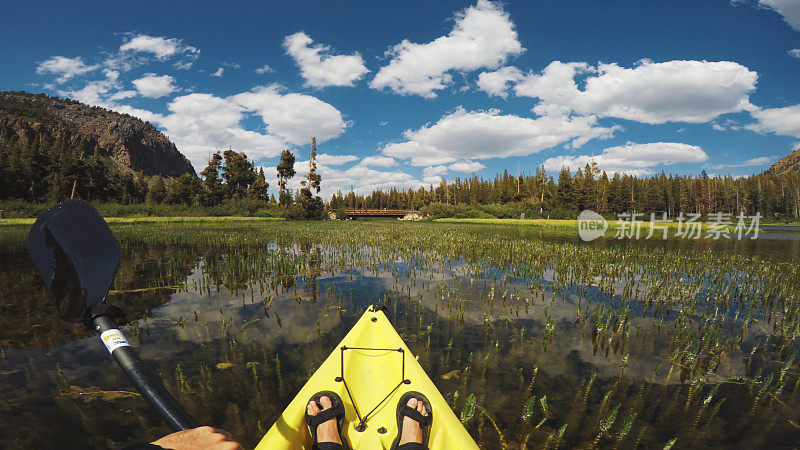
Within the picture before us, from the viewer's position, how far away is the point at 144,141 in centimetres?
18588

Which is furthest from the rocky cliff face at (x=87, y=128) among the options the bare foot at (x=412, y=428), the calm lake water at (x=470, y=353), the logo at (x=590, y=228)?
the bare foot at (x=412, y=428)

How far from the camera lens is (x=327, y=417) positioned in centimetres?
300

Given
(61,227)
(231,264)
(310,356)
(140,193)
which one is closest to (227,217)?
(231,264)

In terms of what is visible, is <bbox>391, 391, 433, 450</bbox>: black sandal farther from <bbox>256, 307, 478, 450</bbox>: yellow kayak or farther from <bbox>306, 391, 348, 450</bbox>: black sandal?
<bbox>306, 391, 348, 450</bbox>: black sandal

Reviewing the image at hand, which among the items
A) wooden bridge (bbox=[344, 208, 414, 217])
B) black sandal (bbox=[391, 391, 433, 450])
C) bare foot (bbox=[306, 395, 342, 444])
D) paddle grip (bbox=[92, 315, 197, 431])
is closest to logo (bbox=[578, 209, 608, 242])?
black sandal (bbox=[391, 391, 433, 450])

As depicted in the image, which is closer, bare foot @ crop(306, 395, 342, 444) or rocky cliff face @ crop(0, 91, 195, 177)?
bare foot @ crop(306, 395, 342, 444)

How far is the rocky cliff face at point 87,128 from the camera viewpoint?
112 meters

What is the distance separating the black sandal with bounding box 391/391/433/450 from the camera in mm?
2830

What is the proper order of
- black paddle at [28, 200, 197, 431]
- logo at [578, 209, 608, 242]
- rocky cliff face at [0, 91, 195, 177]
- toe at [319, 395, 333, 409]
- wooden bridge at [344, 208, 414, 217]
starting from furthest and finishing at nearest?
rocky cliff face at [0, 91, 195, 177] < wooden bridge at [344, 208, 414, 217] < logo at [578, 209, 608, 242] < toe at [319, 395, 333, 409] < black paddle at [28, 200, 197, 431]

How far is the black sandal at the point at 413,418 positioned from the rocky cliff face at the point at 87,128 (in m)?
156

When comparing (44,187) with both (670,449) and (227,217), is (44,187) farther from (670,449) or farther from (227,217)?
(670,449)

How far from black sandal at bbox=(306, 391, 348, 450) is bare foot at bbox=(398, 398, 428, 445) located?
616mm

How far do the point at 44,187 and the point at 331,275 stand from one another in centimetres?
7652

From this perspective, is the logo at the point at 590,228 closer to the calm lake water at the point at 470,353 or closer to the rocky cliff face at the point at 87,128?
the calm lake water at the point at 470,353
